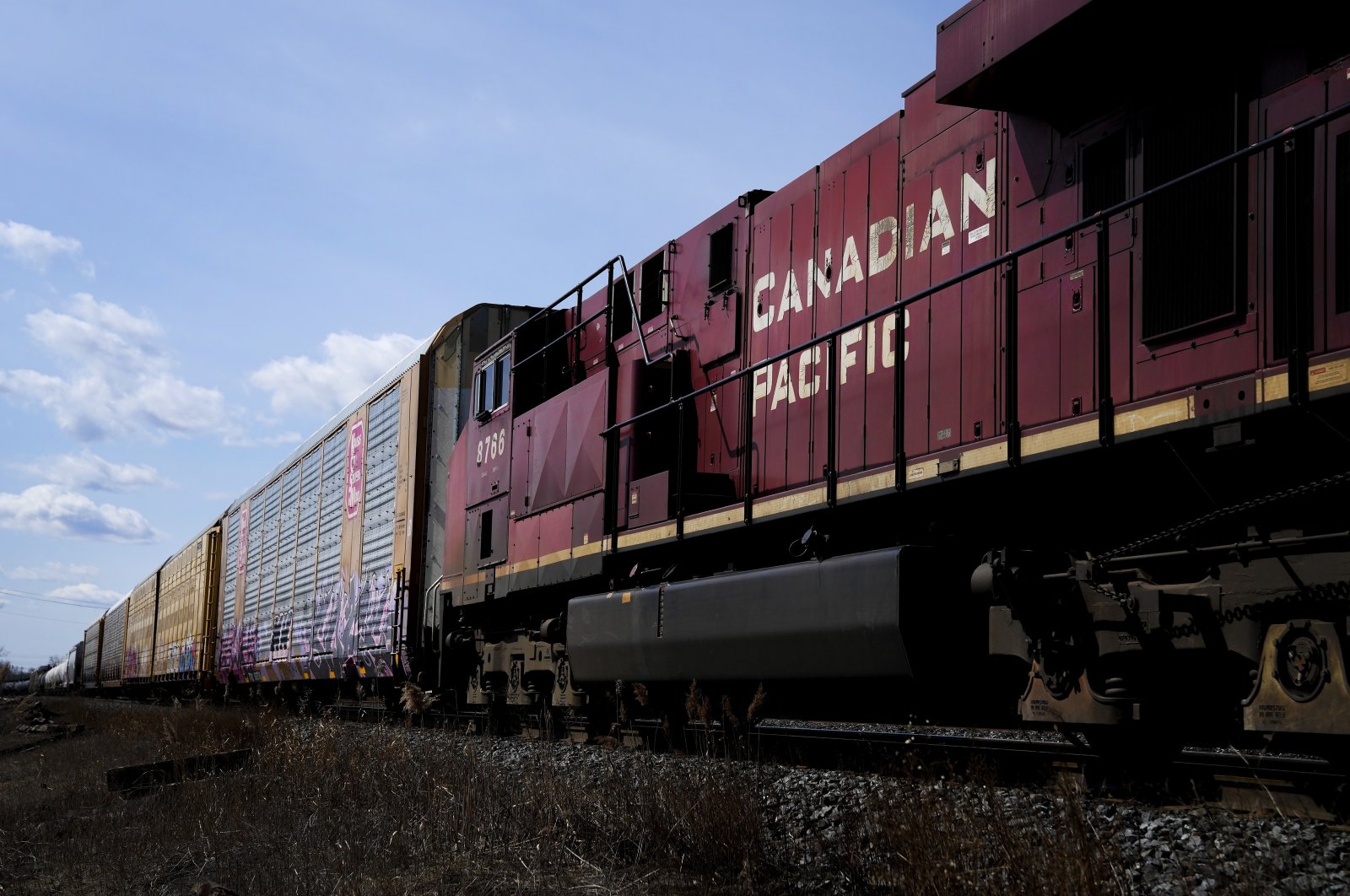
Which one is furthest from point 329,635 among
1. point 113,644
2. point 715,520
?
point 113,644

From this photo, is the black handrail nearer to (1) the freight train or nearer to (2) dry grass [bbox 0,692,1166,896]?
(1) the freight train

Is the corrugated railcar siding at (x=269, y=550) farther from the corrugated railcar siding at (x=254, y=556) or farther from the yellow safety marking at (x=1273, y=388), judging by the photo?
the yellow safety marking at (x=1273, y=388)

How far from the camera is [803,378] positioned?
7477 mm

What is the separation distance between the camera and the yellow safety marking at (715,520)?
7254 mm

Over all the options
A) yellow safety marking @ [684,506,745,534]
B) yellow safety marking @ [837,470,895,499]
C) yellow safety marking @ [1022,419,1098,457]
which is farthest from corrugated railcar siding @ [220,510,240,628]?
yellow safety marking @ [1022,419,1098,457]

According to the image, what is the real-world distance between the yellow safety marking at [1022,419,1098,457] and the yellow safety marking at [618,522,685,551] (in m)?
3.07

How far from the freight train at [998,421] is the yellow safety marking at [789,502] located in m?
0.03

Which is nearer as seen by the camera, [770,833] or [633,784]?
[770,833]

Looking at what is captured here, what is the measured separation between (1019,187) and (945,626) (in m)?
2.23

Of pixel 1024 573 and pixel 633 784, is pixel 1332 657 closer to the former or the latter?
pixel 1024 573

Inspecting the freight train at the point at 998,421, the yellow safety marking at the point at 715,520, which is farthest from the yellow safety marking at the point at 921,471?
the yellow safety marking at the point at 715,520

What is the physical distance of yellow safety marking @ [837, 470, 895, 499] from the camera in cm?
607

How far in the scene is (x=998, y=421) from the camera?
5824 millimetres

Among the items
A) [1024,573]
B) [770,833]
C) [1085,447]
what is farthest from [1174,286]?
[770,833]
